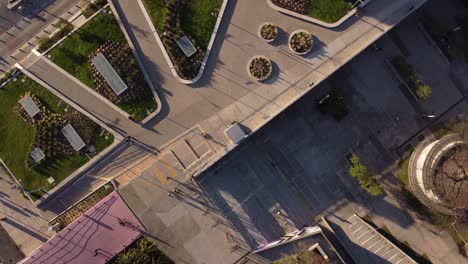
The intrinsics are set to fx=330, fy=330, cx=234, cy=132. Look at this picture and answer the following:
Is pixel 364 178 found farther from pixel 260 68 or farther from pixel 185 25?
pixel 185 25

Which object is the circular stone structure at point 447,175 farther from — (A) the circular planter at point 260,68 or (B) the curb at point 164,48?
(B) the curb at point 164,48

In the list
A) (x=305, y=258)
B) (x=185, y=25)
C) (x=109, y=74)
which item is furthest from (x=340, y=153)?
(x=109, y=74)

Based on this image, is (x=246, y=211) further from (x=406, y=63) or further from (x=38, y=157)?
(x=406, y=63)

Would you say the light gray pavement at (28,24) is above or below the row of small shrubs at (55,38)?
above

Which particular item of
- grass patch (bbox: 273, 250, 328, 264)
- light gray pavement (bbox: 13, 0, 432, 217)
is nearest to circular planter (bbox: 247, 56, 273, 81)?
light gray pavement (bbox: 13, 0, 432, 217)

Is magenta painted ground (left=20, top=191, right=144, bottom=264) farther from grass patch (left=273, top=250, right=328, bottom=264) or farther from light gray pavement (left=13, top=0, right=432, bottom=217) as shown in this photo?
grass patch (left=273, top=250, right=328, bottom=264)

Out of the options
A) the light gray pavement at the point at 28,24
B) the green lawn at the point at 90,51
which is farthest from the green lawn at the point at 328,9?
the light gray pavement at the point at 28,24
